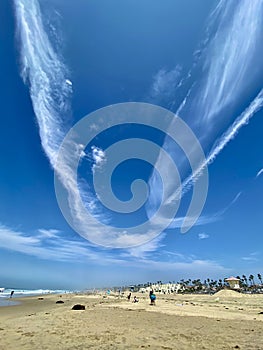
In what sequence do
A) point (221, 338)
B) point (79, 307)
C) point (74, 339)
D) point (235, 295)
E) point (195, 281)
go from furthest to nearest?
1. point (195, 281)
2. point (235, 295)
3. point (79, 307)
4. point (221, 338)
5. point (74, 339)

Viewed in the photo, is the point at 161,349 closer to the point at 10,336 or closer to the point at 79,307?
the point at 10,336

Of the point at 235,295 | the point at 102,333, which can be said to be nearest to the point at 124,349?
the point at 102,333

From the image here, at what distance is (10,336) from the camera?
9109 millimetres

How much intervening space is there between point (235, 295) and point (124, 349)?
189 ft

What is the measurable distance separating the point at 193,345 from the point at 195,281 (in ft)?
497

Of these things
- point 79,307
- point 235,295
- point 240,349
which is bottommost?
point 240,349

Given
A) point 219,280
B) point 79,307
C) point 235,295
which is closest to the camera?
point 79,307

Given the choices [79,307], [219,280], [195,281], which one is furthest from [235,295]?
[195,281]

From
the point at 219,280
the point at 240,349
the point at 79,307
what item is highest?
the point at 219,280

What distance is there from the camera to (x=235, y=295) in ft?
181

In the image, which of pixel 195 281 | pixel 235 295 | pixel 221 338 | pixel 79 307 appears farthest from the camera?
pixel 195 281

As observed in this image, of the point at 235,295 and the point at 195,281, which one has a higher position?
the point at 195,281

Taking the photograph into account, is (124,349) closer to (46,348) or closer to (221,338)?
(46,348)

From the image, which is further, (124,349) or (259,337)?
(259,337)
